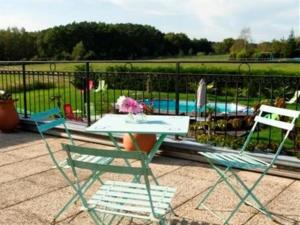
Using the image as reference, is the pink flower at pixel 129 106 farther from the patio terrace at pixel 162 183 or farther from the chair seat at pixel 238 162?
the patio terrace at pixel 162 183

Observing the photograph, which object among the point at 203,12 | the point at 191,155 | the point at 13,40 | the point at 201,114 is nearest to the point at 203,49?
the point at 13,40

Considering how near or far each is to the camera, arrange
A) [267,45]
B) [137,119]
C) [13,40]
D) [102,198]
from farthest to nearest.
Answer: [13,40] < [267,45] < [137,119] < [102,198]

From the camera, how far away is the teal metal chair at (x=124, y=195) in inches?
97.7

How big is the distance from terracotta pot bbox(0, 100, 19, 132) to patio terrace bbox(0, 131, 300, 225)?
1400 millimetres

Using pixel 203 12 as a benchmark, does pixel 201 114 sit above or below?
below

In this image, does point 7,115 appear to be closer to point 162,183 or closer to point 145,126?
point 162,183

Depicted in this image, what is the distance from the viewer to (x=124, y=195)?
2.99 meters

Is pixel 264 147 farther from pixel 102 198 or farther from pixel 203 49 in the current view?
pixel 203 49

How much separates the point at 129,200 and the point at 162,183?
189cm

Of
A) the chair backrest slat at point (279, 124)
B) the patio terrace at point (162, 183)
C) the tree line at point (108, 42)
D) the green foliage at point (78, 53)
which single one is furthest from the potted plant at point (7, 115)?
the tree line at point (108, 42)

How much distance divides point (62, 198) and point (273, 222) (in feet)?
6.60

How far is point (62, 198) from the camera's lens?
423 centimetres

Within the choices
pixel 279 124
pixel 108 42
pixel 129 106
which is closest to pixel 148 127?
pixel 129 106

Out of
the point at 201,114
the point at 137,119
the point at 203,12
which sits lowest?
the point at 201,114
